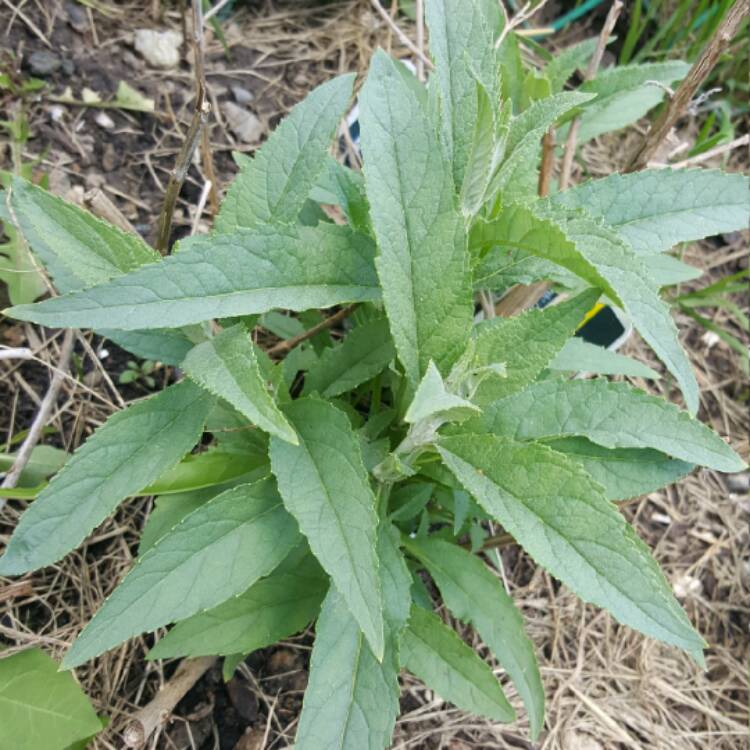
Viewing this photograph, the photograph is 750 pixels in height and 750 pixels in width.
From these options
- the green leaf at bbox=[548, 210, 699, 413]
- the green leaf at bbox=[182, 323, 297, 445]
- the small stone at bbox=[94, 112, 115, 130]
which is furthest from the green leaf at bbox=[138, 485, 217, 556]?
the small stone at bbox=[94, 112, 115, 130]

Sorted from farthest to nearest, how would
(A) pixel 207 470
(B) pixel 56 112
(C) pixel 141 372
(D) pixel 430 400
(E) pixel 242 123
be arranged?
(E) pixel 242 123, (B) pixel 56 112, (C) pixel 141 372, (A) pixel 207 470, (D) pixel 430 400

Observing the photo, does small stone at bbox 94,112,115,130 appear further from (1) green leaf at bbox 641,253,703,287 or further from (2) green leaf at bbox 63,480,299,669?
(1) green leaf at bbox 641,253,703,287

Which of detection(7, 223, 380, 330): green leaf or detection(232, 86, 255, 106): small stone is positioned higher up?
detection(7, 223, 380, 330): green leaf

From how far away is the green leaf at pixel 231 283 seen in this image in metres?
0.97

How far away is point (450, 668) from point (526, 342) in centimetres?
64

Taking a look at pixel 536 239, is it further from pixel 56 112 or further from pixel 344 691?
pixel 56 112

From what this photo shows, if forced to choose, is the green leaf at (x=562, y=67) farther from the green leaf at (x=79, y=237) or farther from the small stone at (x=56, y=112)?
the small stone at (x=56, y=112)

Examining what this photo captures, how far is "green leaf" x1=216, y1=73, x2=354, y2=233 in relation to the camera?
1.26 m

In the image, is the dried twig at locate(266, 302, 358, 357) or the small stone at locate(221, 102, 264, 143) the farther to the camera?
the small stone at locate(221, 102, 264, 143)

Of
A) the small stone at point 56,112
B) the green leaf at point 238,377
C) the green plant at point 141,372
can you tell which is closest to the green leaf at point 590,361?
the green leaf at point 238,377

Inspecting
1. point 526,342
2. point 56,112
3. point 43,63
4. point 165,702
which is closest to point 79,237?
point 526,342

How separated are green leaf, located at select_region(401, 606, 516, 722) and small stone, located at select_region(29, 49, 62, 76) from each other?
167 centimetres

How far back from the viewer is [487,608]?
4.84 ft

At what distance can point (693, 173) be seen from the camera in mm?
1312
